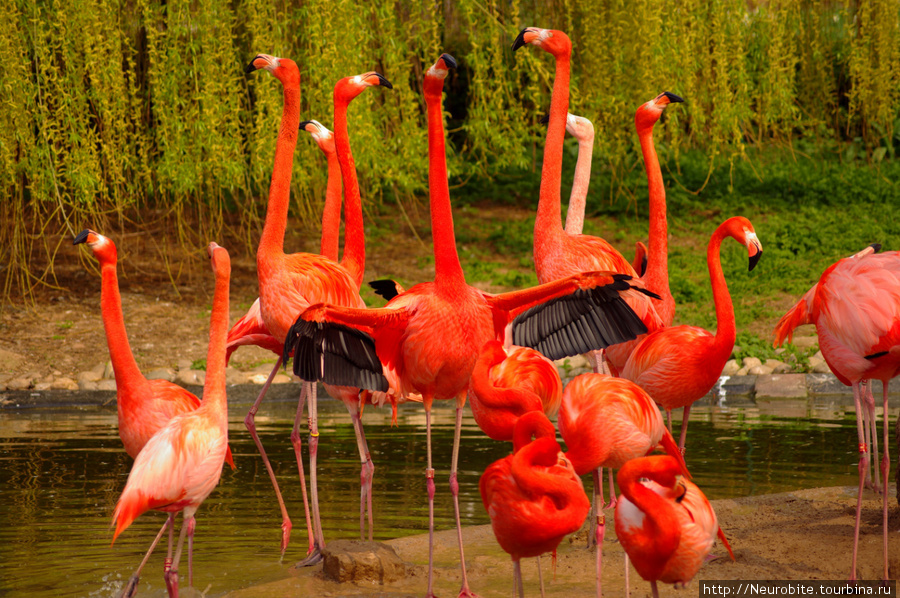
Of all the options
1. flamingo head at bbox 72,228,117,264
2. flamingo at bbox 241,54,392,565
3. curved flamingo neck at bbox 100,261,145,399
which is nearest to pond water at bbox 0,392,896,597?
flamingo at bbox 241,54,392,565

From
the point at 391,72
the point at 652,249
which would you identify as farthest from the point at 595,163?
the point at 652,249

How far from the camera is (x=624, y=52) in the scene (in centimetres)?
856

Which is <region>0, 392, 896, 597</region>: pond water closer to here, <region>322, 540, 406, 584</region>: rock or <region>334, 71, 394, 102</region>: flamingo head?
<region>322, 540, 406, 584</region>: rock

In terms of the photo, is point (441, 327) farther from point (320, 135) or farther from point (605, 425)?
point (320, 135)

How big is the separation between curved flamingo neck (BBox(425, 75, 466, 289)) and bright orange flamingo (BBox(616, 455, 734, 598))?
121 cm

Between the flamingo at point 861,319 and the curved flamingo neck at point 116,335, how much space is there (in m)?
2.86

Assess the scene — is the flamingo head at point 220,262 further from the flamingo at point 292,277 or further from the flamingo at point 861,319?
the flamingo at point 861,319

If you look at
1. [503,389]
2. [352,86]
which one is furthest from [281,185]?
[503,389]

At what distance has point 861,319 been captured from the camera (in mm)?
3848

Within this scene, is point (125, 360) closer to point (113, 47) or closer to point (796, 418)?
point (113, 47)

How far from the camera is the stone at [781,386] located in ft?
27.1

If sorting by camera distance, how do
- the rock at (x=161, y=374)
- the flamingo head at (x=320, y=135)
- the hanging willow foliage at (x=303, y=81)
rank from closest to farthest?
1. the flamingo head at (x=320, y=135)
2. the hanging willow foliage at (x=303, y=81)
3. the rock at (x=161, y=374)

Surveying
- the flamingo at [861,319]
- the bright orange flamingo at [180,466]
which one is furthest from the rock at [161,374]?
the flamingo at [861,319]

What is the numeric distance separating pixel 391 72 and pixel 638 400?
4997mm
